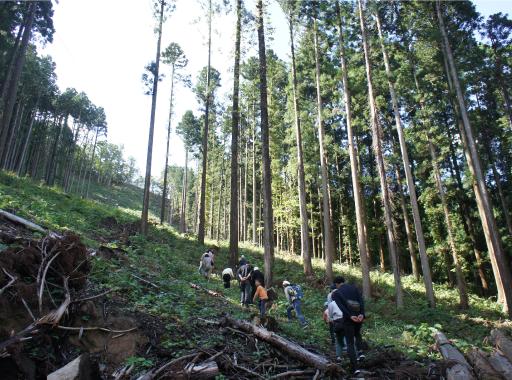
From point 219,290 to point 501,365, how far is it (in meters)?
8.30

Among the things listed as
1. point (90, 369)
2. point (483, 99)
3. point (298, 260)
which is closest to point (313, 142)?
point (298, 260)

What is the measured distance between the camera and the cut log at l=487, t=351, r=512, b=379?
4.81 m

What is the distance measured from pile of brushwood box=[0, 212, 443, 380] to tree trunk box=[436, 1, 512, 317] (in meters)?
11.0

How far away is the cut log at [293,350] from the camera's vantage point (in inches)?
178

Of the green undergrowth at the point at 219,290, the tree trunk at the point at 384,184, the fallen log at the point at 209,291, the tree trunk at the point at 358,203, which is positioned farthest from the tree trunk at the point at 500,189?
the fallen log at the point at 209,291

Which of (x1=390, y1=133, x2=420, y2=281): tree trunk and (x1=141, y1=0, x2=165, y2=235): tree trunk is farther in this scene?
(x1=390, y1=133, x2=420, y2=281): tree trunk

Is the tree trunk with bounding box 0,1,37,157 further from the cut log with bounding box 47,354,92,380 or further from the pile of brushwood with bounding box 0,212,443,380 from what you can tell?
the cut log with bounding box 47,354,92,380

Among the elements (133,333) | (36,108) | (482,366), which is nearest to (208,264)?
(133,333)

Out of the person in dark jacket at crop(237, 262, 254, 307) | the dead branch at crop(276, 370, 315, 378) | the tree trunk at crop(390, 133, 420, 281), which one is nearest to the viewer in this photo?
the dead branch at crop(276, 370, 315, 378)

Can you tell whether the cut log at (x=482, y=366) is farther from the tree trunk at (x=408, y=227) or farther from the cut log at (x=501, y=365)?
the tree trunk at (x=408, y=227)

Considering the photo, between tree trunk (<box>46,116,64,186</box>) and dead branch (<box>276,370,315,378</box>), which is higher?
tree trunk (<box>46,116,64,186</box>)

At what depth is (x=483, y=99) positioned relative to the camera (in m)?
22.0

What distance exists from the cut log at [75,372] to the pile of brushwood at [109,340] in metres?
0.01

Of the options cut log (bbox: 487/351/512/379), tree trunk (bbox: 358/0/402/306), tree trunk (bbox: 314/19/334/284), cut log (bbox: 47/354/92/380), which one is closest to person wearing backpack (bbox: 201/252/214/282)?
tree trunk (bbox: 314/19/334/284)
